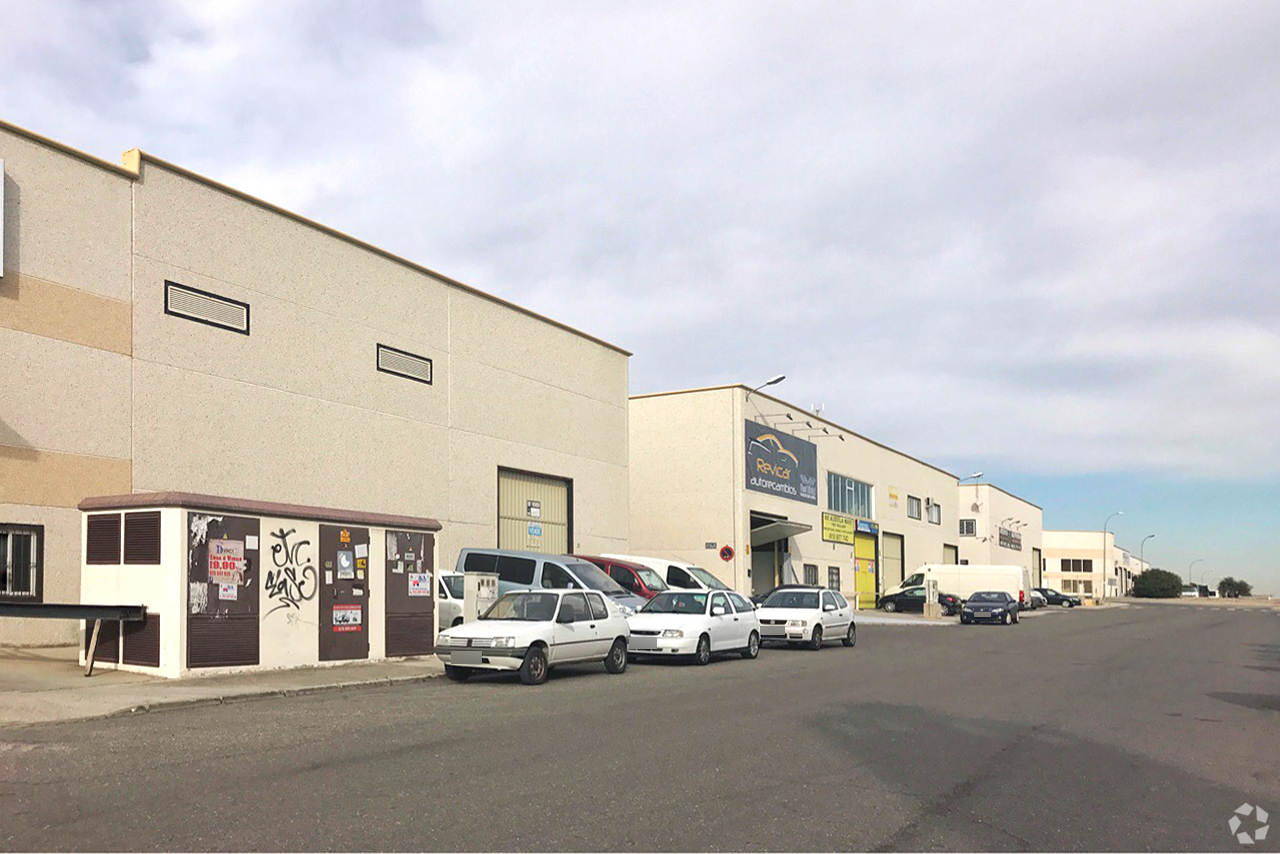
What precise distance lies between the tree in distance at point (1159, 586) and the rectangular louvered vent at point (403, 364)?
129482mm

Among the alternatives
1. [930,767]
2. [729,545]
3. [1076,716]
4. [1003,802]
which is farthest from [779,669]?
[729,545]

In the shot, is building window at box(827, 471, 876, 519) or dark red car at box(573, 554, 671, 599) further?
building window at box(827, 471, 876, 519)

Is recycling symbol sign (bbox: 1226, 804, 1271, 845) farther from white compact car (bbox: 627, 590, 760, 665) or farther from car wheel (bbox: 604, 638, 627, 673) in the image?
white compact car (bbox: 627, 590, 760, 665)

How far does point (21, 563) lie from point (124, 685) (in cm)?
591

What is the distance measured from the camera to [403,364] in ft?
96.3

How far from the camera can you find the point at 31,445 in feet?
65.4

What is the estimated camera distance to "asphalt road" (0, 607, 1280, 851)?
718 cm

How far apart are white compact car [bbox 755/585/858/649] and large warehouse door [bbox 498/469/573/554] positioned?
7.64m

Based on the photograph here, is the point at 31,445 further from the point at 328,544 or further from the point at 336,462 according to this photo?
the point at 336,462

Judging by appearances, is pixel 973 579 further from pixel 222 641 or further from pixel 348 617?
pixel 222 641

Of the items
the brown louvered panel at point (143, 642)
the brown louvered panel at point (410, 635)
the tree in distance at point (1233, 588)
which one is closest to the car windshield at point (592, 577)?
the brown louvered panel at point (410, 635)

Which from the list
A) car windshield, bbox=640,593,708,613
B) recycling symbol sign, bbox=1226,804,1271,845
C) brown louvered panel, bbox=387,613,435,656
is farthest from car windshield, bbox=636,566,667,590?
recycling symbol sign, bbox=1226,804,1271,845

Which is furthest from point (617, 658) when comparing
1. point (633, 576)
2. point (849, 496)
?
point (849, 496)

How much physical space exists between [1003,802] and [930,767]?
1436 millimetres
